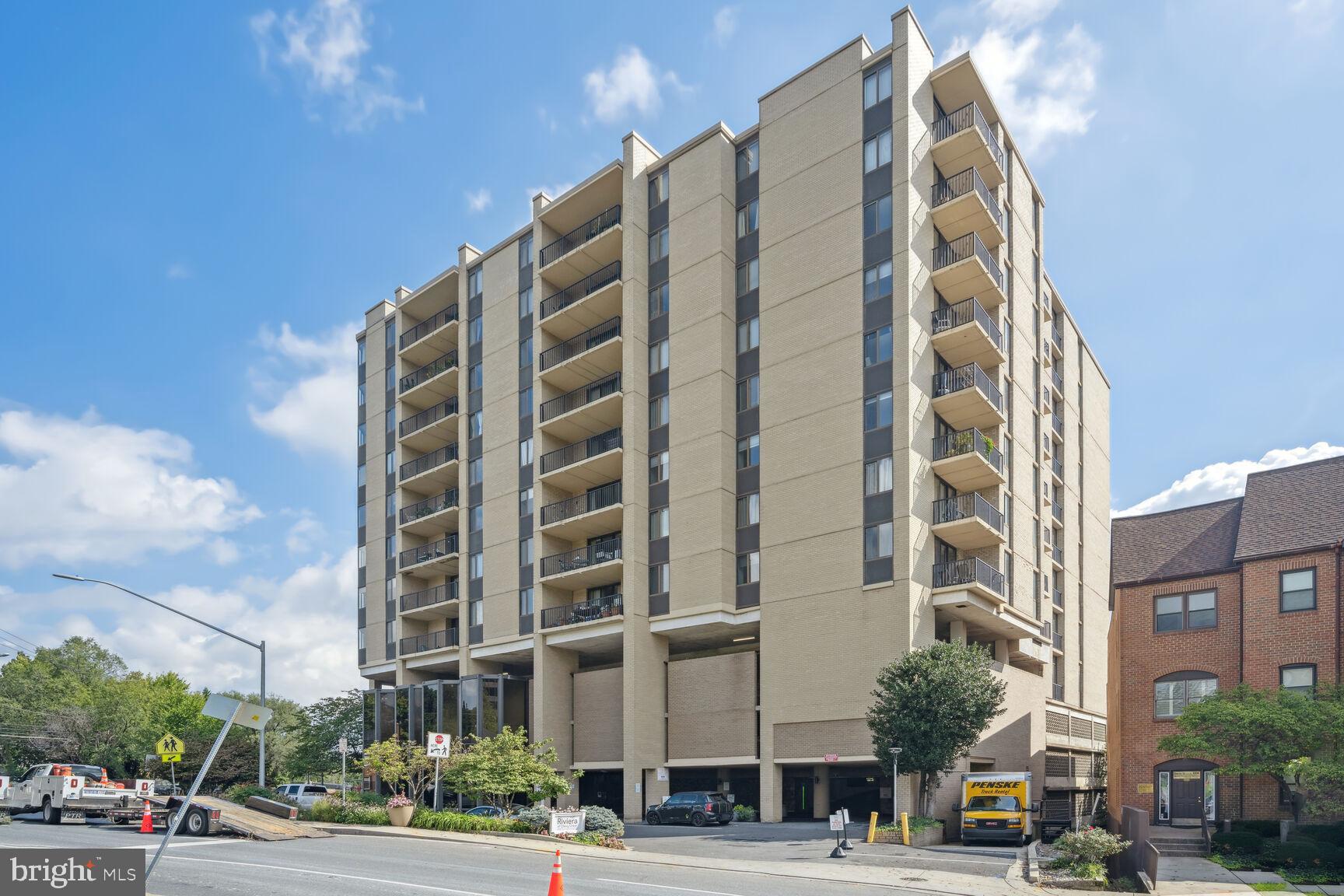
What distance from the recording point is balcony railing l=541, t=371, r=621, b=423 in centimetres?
5472

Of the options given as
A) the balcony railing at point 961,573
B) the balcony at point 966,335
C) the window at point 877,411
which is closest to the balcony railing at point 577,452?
the window at point 877,411

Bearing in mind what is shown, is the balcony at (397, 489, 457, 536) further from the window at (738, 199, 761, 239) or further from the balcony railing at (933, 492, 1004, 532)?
the balcony railing at (933, 492, 1004, 532)

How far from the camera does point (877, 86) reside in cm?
4506

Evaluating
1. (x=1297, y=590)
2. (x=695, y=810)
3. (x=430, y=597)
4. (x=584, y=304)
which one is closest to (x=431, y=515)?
(x=430, y=597)

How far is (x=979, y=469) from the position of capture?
143ft

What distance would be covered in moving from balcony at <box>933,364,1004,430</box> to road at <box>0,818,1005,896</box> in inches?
955

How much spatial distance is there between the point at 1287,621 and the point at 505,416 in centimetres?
3822

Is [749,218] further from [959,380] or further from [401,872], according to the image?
[401,872]

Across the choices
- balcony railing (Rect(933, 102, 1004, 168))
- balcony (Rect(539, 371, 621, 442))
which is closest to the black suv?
balcony (Rect(539, 371, 621, 442))

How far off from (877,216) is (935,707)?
792 inches

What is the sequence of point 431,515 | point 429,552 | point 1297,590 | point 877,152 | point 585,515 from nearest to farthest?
1. point 1297,590
2. point 877,152
3. point 585,515
4. point 431,515
5. point 429,552

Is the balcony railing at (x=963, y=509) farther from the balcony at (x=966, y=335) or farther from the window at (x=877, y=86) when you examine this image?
the window at (x=877, y=86)

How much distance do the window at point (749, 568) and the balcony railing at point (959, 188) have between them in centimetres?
1668

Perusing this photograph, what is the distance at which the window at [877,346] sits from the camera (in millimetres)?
43094
